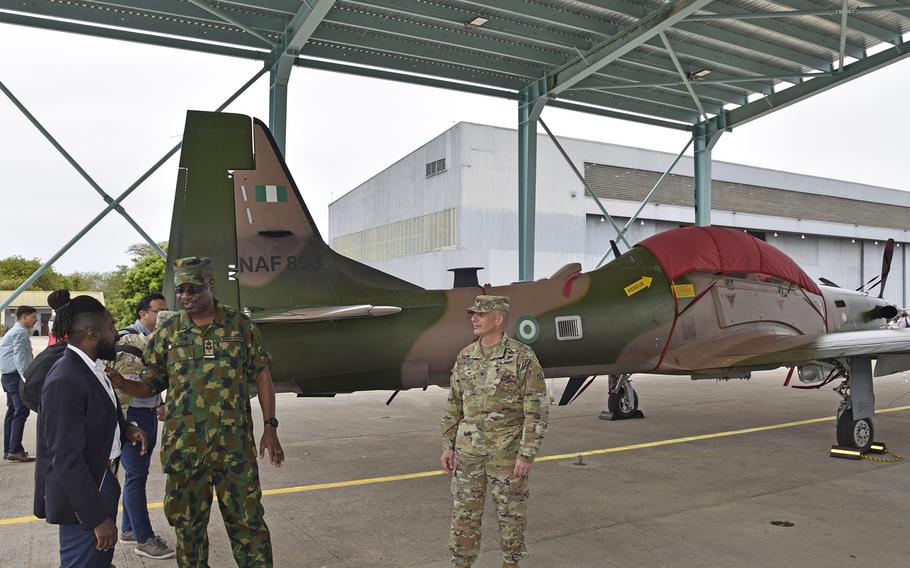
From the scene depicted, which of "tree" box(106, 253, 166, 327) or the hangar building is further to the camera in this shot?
"tree" box(106, 253, 166, 327)

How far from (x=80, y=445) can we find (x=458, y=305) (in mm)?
5072

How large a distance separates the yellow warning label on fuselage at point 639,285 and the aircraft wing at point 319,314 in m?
3.50

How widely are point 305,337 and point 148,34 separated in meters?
8.68

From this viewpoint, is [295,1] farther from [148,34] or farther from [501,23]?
[501,23]

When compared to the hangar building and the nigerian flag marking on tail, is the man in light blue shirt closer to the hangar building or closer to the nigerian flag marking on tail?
the nigerian flag marking on tail

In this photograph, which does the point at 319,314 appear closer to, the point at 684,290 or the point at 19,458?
the point at 19,458

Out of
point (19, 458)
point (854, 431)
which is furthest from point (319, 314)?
point (854, 431)

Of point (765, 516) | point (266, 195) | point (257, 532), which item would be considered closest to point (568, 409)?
point (765, 516)

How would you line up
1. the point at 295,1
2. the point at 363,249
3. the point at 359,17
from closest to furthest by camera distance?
the point at 295,1 < the point at 359,17 < the point at 363,249

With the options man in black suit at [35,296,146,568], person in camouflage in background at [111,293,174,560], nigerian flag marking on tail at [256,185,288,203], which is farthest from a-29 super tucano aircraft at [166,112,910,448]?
man in black suit at [35,296,146,568]

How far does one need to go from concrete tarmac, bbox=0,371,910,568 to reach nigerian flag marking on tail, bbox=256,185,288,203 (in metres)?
3.26

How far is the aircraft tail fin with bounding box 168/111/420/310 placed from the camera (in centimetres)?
704

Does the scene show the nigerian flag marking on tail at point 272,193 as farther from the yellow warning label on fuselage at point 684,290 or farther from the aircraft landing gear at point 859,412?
the aircraft landing gear at point 859,412

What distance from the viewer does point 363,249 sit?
45906 mm
